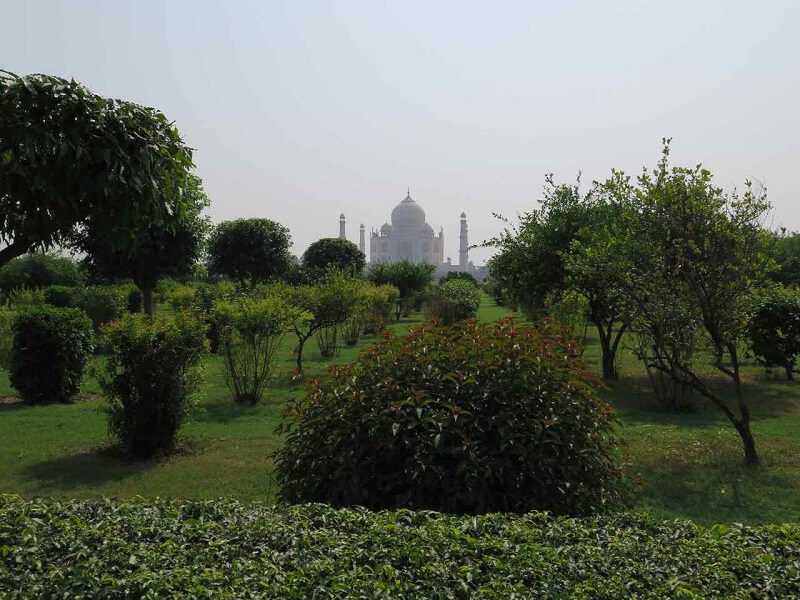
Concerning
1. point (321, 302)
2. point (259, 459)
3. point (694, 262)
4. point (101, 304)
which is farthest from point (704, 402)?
point (101, 304)

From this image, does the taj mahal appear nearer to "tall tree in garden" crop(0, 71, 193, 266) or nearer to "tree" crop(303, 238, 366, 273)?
"tree" crop(303, 238, 366, 273)

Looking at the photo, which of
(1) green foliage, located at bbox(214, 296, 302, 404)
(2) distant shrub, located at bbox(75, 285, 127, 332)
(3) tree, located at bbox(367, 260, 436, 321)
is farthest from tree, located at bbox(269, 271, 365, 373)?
(3) tree, located at bbox(367, 260, 436, 321)

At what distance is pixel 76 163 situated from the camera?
12.5ft

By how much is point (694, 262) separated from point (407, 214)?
399 ft

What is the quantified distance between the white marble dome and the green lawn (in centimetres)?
11773

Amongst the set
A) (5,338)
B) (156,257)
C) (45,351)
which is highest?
(156,257)

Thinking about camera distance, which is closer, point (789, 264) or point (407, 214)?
point (789, 264)

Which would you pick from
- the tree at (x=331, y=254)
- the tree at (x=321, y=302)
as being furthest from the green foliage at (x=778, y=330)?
the tree at (x=331, y=254)

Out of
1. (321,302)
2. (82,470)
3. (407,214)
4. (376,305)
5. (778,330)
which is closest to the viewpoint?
(82,470)

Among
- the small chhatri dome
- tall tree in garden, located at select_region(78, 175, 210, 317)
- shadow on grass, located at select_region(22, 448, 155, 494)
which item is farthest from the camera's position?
the small chhatri dome

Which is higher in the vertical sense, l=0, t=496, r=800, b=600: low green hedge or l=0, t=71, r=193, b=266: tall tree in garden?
l=0, t=71, r=193, b=266: tall tree in garden

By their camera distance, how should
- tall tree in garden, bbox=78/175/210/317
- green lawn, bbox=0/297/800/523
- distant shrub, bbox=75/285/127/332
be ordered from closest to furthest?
green lawn, bbox=0/297/800/523 < tall tree in garden, bbox=78/175/210/317 < distant shrub, bbox=75/285/127/332

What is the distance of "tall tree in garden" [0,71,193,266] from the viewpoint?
368cm

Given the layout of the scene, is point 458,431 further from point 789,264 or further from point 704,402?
point 789,264
